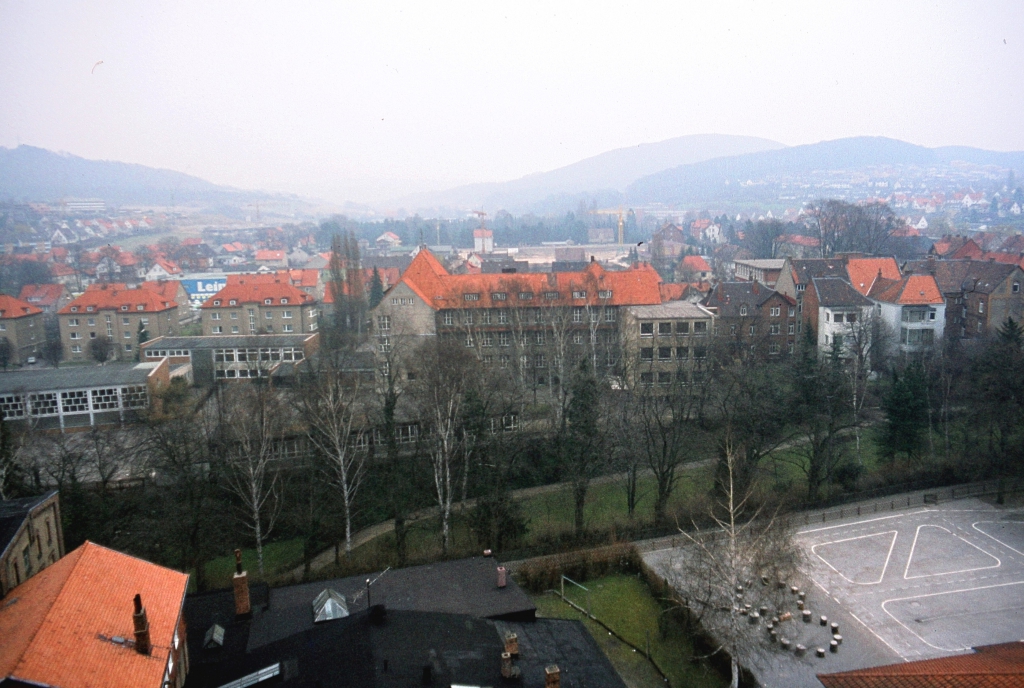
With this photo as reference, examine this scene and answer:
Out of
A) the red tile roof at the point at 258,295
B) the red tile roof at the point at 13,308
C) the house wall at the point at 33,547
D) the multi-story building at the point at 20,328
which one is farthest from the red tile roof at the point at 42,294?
the house wall at the point at 33,547

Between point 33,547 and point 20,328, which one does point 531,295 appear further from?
point 20,328

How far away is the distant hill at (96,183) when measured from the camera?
342ft

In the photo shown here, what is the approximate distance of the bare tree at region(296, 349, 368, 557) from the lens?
1856 cm

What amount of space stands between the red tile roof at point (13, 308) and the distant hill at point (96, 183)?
209 feet

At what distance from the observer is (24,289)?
171 ft

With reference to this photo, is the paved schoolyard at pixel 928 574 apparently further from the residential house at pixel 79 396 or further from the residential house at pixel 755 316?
the residential house at pixel 79 396

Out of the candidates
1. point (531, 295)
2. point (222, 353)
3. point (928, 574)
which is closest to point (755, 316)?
point (531, 295)

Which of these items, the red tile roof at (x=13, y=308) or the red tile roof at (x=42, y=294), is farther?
the red tile roof at (x=42, y=294)

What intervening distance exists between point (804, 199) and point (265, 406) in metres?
173

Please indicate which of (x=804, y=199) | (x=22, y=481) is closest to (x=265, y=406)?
(x=22, y=481)

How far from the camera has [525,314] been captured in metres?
30.0

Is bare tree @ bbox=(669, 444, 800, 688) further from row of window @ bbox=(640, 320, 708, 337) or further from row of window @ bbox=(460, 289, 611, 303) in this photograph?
row of window @ bbox=(460, 289, 611, 303)

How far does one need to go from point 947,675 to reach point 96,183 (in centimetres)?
16044

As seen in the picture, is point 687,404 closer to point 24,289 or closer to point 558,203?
point 24,289
